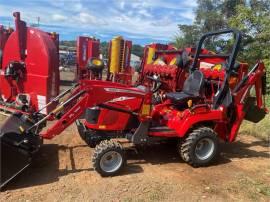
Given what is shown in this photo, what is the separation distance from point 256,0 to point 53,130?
56.2 ft

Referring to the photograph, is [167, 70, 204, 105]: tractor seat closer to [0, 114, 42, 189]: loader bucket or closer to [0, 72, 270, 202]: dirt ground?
[0, 72, 270, 202]: dirt ground

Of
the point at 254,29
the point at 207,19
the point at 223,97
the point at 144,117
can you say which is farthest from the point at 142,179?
the point at 207,19

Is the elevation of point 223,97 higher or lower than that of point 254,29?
lower

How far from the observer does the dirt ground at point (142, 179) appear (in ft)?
15.3

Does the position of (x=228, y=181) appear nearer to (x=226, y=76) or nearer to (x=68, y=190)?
(x=226, y=76)

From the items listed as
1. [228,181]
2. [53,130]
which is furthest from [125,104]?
[228,181]

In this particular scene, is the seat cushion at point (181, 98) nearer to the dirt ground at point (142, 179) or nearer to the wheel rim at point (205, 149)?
the wheel rim at point (205, 149)

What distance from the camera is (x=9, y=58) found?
909cm

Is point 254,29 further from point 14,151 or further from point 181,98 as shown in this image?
point 14,151

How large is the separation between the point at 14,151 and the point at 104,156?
115 cm

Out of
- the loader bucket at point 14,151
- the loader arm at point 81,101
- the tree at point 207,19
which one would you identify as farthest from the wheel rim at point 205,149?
the tree at point 207,19

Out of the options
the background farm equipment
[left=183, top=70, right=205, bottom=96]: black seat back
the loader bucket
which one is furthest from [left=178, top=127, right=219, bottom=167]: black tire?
the background farm equipment

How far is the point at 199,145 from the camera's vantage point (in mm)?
5938

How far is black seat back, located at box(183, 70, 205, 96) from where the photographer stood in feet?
20.0
